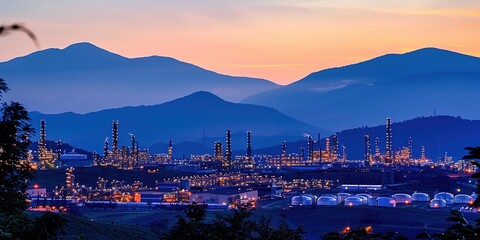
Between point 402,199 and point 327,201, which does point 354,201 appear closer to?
point 327,201

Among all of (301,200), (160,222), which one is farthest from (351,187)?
(160,222)

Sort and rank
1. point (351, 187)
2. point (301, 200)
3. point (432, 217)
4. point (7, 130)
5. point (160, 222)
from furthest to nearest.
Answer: point (351, 187) < point (301, 200) < point (432, 217) < point (160, 222) < point (7, 130)

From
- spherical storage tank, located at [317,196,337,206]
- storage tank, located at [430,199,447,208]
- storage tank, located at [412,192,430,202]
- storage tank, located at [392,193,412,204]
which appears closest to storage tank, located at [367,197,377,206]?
spherical storage tank, located at [317,196,337,206]

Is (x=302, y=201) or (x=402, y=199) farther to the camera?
(x=402, y=199)

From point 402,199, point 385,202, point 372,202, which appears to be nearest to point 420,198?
point 402,199

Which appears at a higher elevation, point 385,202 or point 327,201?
point 327,201

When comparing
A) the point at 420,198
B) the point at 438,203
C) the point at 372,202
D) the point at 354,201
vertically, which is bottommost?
the point at 438,203

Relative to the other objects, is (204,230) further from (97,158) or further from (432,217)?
(97,158)

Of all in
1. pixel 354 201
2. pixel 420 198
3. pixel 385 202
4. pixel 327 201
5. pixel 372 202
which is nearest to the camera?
pixel 327 201

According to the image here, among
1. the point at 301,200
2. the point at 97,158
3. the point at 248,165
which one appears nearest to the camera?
the point at 301,200

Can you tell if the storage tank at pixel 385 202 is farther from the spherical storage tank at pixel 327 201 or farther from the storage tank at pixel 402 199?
the storage tank at pixel 402 199

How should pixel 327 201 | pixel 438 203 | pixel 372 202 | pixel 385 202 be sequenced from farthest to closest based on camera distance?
1. pixel 372 202
2. pixel 438 203
3. pixel 385 202
4. pixel 327 201
